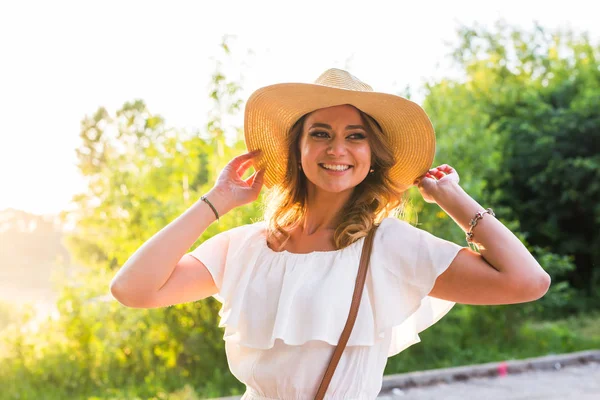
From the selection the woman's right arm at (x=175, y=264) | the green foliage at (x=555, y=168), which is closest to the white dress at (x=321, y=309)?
the woman's right arm at (x=175, y=264)

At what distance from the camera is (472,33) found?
65.8 feet

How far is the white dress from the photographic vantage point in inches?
79.7

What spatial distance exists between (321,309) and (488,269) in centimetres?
46

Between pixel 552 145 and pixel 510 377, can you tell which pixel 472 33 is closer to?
pixel 552 145

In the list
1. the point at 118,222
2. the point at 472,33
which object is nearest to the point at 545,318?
the point at 118,222

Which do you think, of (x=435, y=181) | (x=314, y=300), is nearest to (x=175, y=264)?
(x=314, y=300)

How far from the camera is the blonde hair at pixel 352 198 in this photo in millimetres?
2219

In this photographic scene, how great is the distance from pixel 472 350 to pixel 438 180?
6091mm

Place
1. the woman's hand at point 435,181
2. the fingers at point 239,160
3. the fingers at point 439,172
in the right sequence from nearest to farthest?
the woman's hand at point 435,181 → the fingers at point 439,172 → the fingers at point 239,160

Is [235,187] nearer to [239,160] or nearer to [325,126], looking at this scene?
[239,160]

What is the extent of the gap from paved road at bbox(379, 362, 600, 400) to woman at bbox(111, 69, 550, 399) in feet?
14.0

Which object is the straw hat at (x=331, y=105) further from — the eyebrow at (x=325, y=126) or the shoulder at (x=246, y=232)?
the shoulder at (x=246, y=232)

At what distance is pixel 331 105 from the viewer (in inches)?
88.2

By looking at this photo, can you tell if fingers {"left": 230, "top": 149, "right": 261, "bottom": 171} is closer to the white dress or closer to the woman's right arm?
the woman's right arm
